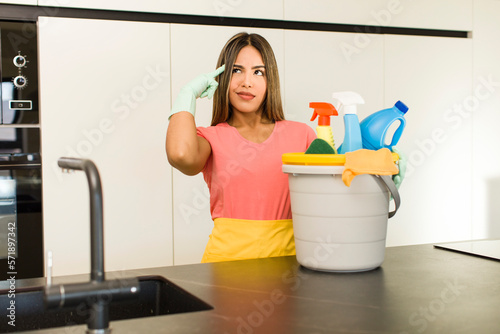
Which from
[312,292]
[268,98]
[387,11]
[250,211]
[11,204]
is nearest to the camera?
[312,292]

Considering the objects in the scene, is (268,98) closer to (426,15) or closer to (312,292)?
(312,292)

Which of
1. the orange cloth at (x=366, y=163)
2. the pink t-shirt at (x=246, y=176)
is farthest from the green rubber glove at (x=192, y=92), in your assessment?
the orange cloth at (x=366, y=163)

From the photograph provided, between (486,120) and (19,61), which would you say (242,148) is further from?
(486,120)

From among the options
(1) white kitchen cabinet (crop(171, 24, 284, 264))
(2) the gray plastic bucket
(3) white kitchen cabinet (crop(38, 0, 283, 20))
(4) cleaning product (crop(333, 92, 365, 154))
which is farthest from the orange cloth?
(3) white kitchen cabinet (crop(38, 0, 283, 20))

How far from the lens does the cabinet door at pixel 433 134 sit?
253cm

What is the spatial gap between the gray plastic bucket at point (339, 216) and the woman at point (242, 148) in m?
0.34

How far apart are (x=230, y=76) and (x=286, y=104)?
2.55 feet

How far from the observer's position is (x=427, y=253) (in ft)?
4.22

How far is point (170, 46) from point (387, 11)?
1017mm

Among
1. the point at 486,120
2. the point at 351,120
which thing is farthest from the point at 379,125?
the point at 486,120

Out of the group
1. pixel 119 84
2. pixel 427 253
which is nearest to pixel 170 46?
pixel 119 84

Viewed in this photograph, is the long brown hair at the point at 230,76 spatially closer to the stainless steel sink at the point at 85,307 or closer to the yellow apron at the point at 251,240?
the yellow apron at the point at 251,240

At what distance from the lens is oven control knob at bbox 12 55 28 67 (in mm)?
1977

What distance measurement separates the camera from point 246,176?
152 cm
